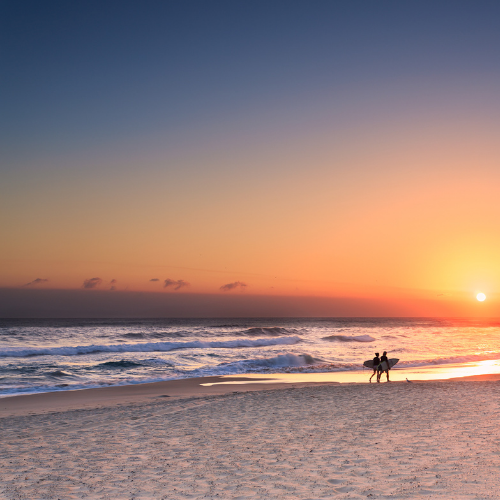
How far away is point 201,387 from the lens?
21562mm

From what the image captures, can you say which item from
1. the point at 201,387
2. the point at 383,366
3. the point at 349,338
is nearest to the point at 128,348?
the point at 201,387

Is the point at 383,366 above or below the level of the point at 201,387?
above

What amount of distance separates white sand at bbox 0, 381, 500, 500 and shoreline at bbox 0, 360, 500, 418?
7.13 feet

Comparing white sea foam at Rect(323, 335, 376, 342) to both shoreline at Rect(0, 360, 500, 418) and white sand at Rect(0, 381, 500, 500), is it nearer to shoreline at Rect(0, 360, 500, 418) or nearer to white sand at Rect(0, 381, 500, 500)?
shoreline at Rect(0, 360, 500, 418)

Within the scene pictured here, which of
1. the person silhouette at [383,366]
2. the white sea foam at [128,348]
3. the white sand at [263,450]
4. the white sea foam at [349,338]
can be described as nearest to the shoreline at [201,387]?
the person silhouette at [383,366]

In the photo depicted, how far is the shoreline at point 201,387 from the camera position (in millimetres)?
16734

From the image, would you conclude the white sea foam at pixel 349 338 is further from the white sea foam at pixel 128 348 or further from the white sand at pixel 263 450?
the white sand at pixel 263 450

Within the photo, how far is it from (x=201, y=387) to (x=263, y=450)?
12.8 metres

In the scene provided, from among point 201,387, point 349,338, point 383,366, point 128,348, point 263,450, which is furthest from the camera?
point 349,338

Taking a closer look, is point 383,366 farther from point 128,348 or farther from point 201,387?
point 128,348

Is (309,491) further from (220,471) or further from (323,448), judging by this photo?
Result: (323,448)

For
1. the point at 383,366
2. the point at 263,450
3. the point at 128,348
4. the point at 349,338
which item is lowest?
the point at 349,338

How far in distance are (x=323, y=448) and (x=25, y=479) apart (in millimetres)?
5436

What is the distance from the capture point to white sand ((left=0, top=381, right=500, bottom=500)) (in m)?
7.04
